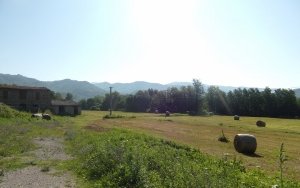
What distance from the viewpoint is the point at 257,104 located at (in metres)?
132

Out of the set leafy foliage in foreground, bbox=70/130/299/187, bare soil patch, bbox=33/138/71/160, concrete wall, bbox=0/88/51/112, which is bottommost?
bare soil patch, bbox=33/138/71/160

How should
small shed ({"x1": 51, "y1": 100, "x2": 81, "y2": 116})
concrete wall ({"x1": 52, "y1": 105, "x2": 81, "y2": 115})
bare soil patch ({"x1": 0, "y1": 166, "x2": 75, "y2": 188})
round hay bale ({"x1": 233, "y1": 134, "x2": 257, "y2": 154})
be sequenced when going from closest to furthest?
bare soil patch ({"x1": 0, "y1": 166, "x2": 75, "y2": 188}), round hay bale ({"x1": 233, "y1": 134, "x2": 257, "y2": 154}), small shed ({"x1": 51, "y1": 100, "x2": 81, "y2": 116}), concrete wall ({"x1": 52, "y1": 105, "x2": 81, "y2": 115})

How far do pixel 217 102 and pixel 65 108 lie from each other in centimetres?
6521

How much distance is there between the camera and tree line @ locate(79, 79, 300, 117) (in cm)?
12838

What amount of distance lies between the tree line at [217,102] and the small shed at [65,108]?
Result: 29.2m

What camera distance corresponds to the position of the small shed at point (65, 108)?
94875 millimetres

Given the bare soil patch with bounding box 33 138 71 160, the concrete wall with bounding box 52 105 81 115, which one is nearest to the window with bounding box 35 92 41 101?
the concrete wall with bounding box 52 105 81 115

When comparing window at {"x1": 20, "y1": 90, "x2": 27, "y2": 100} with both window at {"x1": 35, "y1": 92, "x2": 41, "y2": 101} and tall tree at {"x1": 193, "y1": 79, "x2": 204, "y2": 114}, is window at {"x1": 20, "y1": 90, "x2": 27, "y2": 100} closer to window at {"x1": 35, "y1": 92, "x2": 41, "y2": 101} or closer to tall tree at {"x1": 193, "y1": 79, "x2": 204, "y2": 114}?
window at {"x1": 35, "y1": 92, "x2": 41, "y2": 101}

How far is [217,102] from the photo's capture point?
143 metres

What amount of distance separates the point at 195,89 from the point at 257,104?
77.8 ft

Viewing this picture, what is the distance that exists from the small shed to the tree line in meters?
29.2

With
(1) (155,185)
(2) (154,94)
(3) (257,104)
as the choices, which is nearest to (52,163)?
(1) (155,185)

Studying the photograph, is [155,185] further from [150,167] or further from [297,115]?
[297,115]

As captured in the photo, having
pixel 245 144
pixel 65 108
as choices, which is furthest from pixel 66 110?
pixel 245 144
